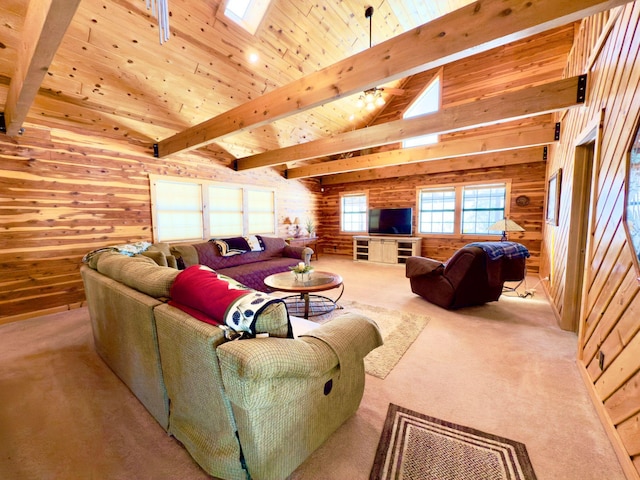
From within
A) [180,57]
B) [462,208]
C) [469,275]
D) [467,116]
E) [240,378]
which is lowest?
[469,275]

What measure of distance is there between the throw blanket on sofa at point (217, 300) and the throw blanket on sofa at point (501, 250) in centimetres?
300

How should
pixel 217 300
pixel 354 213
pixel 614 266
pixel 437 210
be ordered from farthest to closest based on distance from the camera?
1. pixel 354 213
2. pixel 437 210
3. pixel 614 266
4. pixel 217 300

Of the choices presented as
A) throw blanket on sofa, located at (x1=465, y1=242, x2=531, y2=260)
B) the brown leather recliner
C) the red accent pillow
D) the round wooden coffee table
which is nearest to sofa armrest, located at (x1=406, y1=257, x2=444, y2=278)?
the brown leather recliner

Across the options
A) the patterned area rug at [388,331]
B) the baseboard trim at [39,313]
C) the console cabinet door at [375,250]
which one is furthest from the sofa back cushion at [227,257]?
the console cabinet door at [375,250]

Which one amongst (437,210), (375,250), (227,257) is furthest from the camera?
(375,250)

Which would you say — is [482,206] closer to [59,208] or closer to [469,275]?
[469,275]

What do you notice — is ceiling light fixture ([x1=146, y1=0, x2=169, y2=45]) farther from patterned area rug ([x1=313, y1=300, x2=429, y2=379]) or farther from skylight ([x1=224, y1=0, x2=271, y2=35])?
patterned area rug ([x1=313, y1=300, x2=429, y2=379])

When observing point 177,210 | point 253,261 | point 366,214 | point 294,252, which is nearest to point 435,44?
point 294,252

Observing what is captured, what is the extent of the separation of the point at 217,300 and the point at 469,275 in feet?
10.2

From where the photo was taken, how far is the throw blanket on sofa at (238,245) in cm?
453

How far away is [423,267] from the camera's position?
142 inches

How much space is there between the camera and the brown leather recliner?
125 inches

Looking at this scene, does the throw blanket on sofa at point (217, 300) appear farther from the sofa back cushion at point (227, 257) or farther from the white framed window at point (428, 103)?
the white framed window at point (428, 103)

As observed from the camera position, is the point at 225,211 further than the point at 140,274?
Yes
